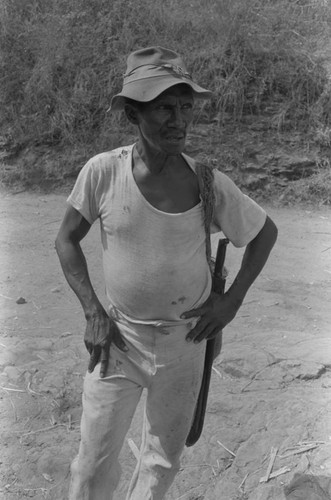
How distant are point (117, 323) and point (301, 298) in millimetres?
3248

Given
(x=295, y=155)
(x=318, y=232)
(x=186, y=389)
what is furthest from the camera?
(x=295, y=155)

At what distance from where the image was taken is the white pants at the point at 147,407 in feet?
6.69

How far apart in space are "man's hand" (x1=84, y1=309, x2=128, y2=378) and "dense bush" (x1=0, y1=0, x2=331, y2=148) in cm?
655

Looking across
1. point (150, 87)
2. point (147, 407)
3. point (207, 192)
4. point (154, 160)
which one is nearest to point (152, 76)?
point (150, 87)

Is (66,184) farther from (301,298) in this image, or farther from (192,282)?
(192,282)

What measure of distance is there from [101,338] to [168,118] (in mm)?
745

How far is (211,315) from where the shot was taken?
7.06 feet

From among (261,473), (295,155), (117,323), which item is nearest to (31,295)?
(261,473)

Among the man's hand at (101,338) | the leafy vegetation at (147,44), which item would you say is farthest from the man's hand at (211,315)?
the leafy vegetation at (147,44)

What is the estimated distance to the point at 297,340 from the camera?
415 cm

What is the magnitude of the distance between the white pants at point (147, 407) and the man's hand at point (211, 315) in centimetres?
4

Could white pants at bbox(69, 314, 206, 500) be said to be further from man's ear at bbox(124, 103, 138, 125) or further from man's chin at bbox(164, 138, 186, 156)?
man's ear at bbox(124, 103, 138, 125)

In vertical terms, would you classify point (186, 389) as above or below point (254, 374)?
above

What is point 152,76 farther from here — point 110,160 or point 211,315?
point 211,315
